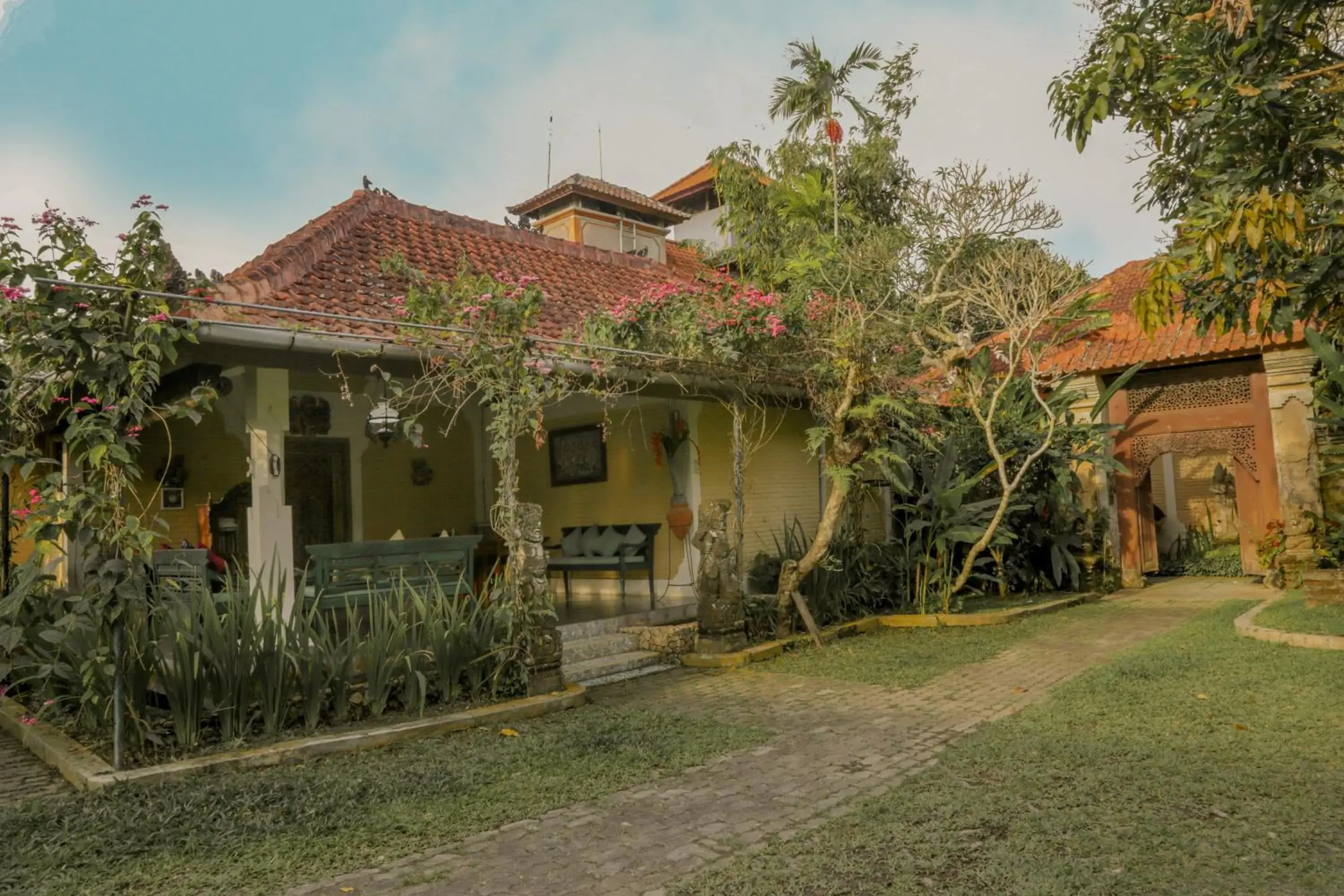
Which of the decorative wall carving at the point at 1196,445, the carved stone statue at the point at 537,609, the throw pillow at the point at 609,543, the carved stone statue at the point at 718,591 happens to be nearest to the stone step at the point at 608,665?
the carved stone statue at the point at 718,591

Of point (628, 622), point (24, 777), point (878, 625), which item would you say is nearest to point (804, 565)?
point (878, 625)

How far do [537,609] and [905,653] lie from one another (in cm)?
332

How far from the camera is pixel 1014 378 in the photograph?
10.9 m

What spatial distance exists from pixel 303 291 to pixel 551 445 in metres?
4.16

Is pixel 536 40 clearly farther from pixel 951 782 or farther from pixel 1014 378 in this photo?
pixel 951 782

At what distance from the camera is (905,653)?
7.41 m

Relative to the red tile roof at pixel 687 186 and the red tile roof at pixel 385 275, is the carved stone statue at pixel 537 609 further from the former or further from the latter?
the red tile roof at pixel 687 186

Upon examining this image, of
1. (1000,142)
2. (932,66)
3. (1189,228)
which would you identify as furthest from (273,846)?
(932,66)

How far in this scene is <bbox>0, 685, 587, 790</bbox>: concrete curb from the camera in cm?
419

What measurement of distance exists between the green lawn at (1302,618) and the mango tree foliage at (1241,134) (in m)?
2.35

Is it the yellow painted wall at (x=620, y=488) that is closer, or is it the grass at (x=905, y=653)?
the grass at (x=905, y=653)

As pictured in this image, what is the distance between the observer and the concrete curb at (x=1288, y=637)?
6504 mm

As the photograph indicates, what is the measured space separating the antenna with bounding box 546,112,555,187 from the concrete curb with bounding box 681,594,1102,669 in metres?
14.3

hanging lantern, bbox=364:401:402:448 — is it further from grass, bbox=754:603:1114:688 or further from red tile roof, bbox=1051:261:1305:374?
red tile roof, bbox=1051:261:1305:374
